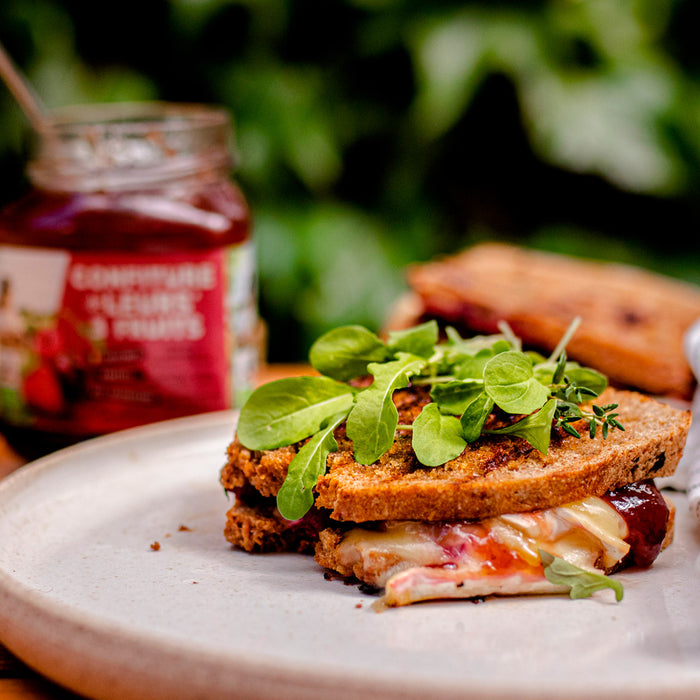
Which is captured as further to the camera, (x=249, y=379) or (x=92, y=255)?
(x=249, y=379)

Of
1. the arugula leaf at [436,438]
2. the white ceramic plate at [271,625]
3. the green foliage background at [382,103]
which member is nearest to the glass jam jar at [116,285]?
the white ceramic plate at [271,625]

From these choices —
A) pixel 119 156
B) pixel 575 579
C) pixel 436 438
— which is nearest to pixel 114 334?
pixel 119 156

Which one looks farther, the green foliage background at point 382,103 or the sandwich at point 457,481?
the green foliage background at point 382,103

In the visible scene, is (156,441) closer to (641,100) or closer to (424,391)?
(424,391)

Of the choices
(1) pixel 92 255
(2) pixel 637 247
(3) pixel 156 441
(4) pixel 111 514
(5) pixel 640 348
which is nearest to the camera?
(4) pixel 111 514

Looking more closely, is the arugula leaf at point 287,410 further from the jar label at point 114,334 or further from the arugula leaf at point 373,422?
the jar label at point 114,334

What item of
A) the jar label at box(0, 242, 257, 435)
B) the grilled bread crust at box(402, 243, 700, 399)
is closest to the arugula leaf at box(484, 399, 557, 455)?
the jar label at box(0, 242, 257, 435)

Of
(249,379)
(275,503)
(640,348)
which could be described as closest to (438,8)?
(640,348)
